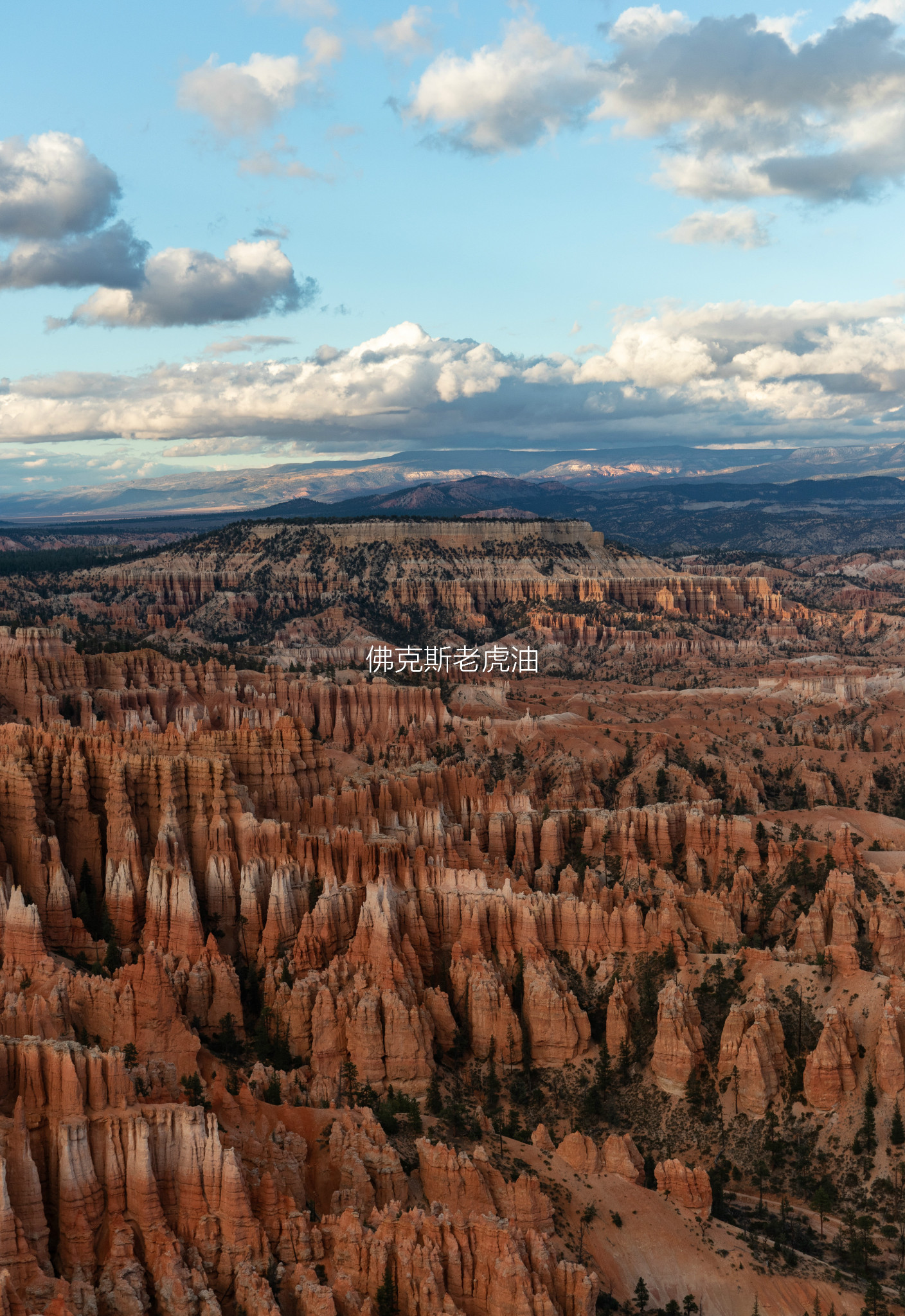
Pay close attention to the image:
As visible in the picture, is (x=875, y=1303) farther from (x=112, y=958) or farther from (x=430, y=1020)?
(x=112, y=958)

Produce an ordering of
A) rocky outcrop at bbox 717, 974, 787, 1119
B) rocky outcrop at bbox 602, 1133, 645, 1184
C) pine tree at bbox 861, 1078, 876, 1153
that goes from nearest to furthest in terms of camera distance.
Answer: rocky outcrop at bbox 602, 1133, 645, 1184 → pine tree at bbox 861, 1078, 876, 1153 → rocky outcrop at bbox 717, 974, 787, 1119

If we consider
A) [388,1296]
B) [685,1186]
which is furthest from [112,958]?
[388,1296]

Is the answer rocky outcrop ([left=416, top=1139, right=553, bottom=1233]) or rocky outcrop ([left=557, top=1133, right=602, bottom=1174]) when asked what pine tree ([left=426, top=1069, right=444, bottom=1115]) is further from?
rocky outcrop ([left=416, top=1139, right=553, bottom=1233])

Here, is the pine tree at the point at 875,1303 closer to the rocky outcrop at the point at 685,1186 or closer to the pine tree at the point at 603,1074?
the rocky outcrop at the point at 685,1186

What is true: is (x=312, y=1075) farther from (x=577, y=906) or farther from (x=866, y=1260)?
(x=866, y=1260)

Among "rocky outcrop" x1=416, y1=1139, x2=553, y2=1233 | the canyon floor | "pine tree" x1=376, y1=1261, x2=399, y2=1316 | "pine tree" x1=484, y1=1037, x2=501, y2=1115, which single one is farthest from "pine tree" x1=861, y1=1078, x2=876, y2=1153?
"pine tree" x1=376, y1=1261, x2=399, y2=1316

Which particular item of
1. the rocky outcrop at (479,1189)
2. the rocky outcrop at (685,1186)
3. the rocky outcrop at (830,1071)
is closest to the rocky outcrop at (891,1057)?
the rocky outcrop at (830,1071)

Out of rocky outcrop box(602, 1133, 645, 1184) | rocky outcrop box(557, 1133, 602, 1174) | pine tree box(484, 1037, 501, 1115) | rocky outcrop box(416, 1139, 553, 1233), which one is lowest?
pine tree box(484, 1037, 501, 1115)
